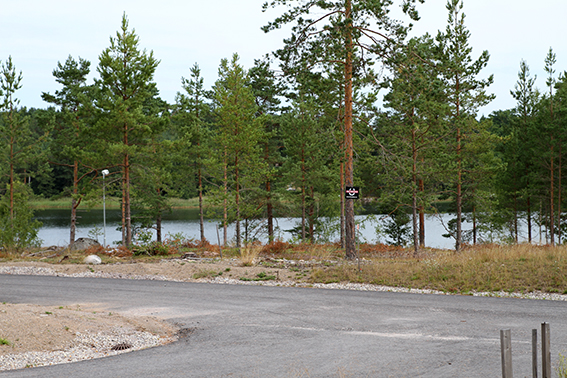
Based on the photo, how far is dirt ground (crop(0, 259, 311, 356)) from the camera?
25.1 feet

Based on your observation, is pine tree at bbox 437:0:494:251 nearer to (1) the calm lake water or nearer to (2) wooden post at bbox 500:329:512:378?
(1) the calm lake water

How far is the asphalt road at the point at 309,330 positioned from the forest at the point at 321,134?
281 inches

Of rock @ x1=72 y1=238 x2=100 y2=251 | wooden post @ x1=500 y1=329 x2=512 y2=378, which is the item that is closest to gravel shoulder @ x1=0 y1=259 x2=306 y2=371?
wooden post @ x1=500 y1=329 x2=512 y2=378

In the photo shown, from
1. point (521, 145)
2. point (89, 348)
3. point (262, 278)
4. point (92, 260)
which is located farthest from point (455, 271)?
point (521, 145)

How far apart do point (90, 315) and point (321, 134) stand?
467 inches

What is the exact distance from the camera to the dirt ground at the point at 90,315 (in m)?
7.66

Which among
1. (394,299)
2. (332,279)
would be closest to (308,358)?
(394,299)

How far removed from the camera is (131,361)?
698 centimetres

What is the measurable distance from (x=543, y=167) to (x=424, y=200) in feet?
43.4

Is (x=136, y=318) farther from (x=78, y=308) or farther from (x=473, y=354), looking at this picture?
(x=473, y=354)

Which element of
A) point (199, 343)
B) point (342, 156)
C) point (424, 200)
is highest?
point (342, 156)

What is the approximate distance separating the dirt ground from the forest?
4.35 metres

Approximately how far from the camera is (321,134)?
1925 centimetres

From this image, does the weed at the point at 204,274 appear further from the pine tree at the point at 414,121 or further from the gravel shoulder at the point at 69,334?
the pine tree at the point at 414,121
